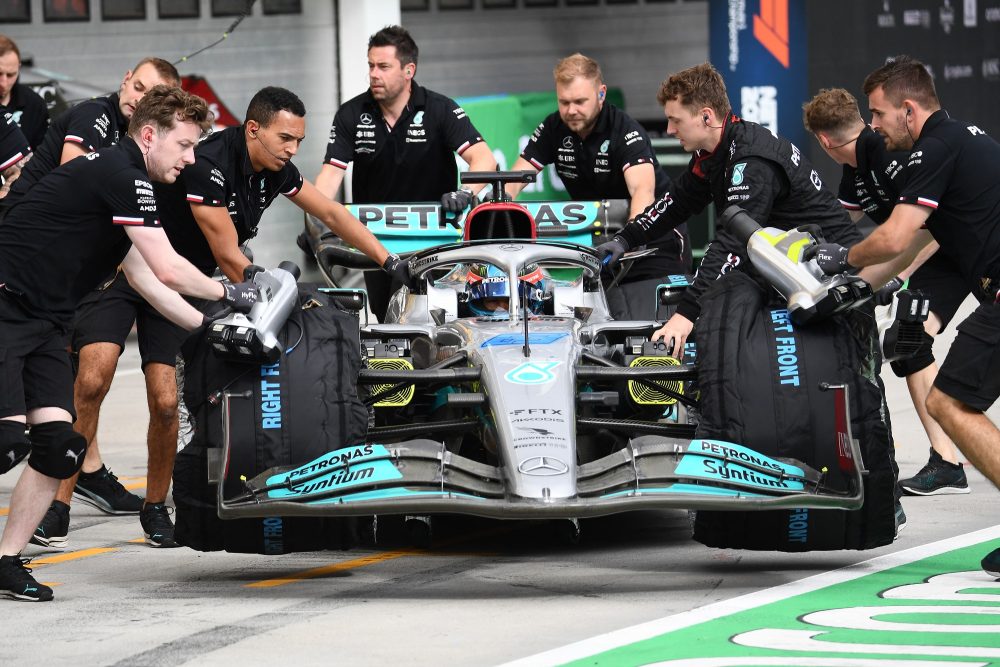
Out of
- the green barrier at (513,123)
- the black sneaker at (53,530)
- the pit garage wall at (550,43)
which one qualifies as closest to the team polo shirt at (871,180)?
the black sneaker at (53,530)

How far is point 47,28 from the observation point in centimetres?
2020

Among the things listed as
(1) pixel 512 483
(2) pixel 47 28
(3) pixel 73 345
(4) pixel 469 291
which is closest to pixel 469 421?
(1) pixel 512 483

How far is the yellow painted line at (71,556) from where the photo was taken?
302 inches

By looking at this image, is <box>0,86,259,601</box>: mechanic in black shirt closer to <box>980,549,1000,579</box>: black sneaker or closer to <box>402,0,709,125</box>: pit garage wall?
<box>980,549,1000,579</box>: black sneaker

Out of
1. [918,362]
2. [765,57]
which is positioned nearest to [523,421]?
[918,362]

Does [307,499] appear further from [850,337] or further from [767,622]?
[850,337]

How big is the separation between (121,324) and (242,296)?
1982mm

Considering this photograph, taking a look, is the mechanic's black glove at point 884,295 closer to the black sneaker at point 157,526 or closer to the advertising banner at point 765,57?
the black sneaker at point 157,526

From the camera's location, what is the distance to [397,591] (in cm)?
669

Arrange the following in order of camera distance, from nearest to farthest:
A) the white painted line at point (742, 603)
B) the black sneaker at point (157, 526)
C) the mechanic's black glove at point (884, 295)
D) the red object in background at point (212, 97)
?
1. the white painted line at point (742, 603)
2. the mechanic's black glove at point (884, 295)
3. the black sneaker at point (157, 526)
4. the red object in background at point (212, 97)

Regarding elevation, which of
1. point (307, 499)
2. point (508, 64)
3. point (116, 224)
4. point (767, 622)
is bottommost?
point (767, 622)

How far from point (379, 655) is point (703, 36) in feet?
66.0

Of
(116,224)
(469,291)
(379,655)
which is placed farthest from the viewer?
(469,291)

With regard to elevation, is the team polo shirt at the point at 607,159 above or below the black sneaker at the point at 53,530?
above
